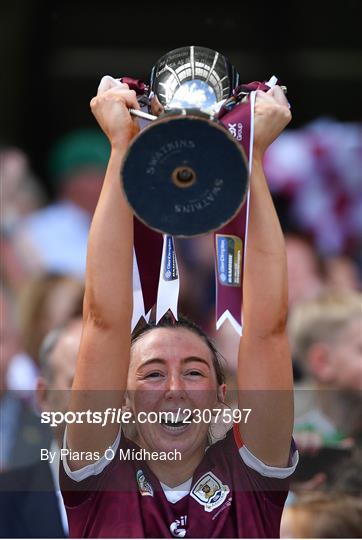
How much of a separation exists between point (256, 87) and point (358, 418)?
149cm

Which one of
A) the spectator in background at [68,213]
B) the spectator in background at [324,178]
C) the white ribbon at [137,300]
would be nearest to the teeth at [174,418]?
the white ribbon at [137,300]

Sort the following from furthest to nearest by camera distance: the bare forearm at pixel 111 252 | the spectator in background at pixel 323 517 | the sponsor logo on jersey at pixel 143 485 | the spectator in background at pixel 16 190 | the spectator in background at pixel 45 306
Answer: the spectator in background at pixel 16 190 → the spectator in background at pixel 45 306 → the spectator in background at pixel 323 517 → the sponsor logo on jersey at pixel 143 485 → the bare forearm at pixel 111 252

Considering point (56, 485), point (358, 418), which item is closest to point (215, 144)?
point (56, 485)

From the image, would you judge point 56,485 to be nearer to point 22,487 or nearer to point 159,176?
point 22,487

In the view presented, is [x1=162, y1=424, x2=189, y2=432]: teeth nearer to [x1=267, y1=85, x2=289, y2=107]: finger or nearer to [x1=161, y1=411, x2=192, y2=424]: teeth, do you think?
[x1=161, y1=411, x2=192, y2=424]: teeth

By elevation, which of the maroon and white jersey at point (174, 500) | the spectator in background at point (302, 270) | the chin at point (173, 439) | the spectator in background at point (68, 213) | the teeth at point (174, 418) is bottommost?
the maroon and white jersey at point (174, 500)

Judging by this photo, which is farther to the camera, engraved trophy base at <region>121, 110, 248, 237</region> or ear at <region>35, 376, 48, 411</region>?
ear at <region>35, 376, 48, 411</region>

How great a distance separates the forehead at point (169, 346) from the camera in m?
3.14

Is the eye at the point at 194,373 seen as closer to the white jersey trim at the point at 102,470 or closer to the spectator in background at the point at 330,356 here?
the white jersey trim at the point at 102,470

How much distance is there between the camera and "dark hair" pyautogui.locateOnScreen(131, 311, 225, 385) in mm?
3170

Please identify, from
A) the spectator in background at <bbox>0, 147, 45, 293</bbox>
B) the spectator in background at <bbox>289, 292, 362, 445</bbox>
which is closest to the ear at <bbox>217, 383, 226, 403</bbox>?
the spectator in background at <bbox>289, 292, 362, 445</bbox>

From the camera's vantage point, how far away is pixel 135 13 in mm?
7180

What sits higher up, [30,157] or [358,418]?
[30,157]

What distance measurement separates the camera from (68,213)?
6824 millimetres
